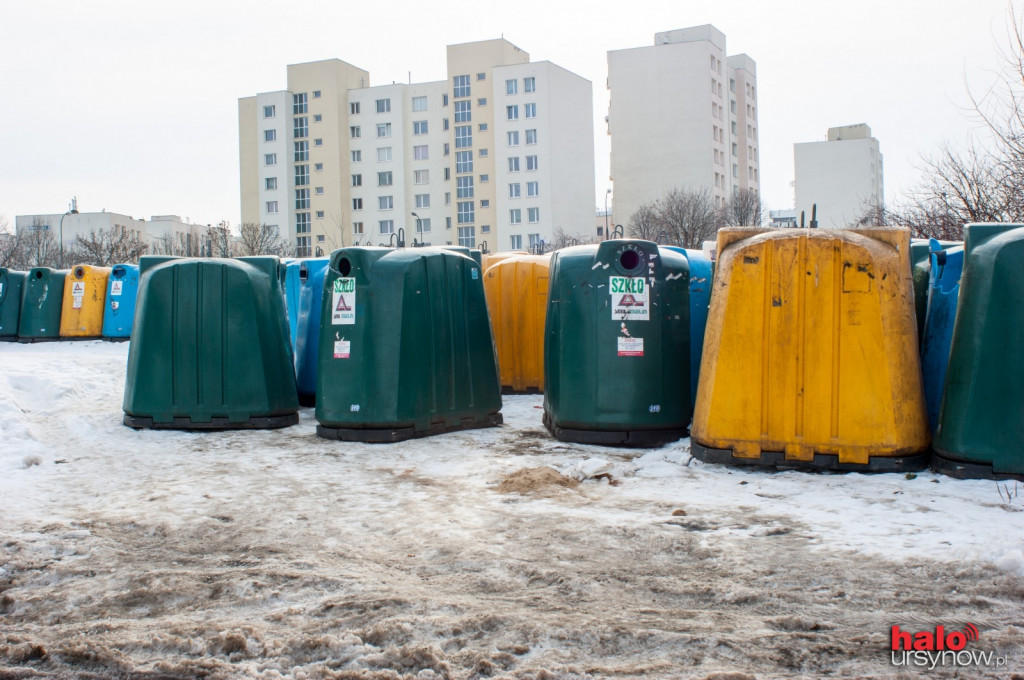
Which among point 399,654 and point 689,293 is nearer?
point 399,654

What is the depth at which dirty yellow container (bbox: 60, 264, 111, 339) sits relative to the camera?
15.4 metres

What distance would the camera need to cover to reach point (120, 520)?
4.27 meters

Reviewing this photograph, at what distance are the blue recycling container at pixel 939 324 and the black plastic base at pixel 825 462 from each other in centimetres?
43

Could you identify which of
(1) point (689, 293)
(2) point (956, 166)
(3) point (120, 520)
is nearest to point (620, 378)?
(1) point (689, 293)

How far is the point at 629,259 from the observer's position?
6016 millimetres

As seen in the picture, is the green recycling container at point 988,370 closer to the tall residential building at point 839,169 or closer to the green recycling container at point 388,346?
the green recycling container at point 388,346

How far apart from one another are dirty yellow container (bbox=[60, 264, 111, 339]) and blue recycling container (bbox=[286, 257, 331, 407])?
30.3ft

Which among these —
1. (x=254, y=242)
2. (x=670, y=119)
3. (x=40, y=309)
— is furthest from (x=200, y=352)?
(x=670, y=119)

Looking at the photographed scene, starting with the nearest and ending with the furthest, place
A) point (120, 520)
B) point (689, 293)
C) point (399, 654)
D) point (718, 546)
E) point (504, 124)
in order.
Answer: point (399, 654), point (718, 546), point (120, 520), point (689, 293), point (504, 124)

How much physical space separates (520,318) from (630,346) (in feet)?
9.88

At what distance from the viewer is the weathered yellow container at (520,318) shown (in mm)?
8805

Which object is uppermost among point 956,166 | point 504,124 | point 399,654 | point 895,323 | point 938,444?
point 504,124

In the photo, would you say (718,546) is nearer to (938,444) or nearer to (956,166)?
(938,444)

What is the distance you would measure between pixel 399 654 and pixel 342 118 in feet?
226
